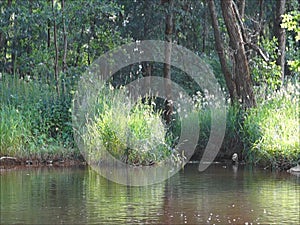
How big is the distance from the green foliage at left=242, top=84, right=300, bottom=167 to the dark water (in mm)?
930

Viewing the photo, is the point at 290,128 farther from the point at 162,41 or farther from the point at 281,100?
the point at 162,41

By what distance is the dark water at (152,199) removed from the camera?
6887 mm

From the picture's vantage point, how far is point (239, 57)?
15.5 m

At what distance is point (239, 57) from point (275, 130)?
3.16 meters

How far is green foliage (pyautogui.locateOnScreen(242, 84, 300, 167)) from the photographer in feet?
40.3

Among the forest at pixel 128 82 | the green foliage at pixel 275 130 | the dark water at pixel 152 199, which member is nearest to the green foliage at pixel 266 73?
the forest at pixel 128 82

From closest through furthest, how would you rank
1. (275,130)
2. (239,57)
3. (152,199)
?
1. (152,199)
2. (275,130)
3. (239,57)

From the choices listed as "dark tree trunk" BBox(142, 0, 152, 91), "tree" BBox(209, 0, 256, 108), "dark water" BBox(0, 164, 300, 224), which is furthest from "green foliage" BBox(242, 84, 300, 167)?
"dark tree trunk" BBox(142, 0, 152, 91)

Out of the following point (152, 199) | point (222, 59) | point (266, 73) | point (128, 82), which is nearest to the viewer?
point (152, 199)

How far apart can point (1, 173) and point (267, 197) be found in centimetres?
489

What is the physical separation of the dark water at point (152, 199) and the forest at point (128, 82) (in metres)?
1.58

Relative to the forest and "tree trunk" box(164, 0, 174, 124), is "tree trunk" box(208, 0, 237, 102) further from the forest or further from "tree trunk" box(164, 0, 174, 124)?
"tree trunk" box(164, 0, 174, 124)

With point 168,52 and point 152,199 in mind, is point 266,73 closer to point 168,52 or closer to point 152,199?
point 168,52

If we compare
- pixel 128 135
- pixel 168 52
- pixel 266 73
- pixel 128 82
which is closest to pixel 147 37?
pixel 128 82
